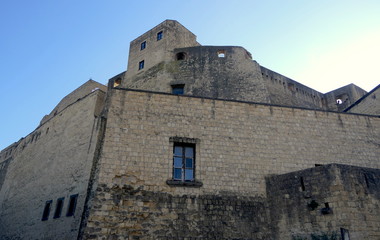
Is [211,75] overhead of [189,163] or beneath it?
overhead

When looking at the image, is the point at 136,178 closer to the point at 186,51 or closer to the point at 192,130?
the point at 192,130

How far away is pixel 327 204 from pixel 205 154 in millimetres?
4038

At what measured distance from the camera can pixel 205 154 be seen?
34.8ft

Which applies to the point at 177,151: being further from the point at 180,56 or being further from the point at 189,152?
the point at 180,56

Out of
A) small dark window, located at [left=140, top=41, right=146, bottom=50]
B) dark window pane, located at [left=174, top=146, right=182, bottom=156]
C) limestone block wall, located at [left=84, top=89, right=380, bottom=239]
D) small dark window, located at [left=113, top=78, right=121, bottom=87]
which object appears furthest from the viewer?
small dark window, located at [left=113, top=78, right=121, bottom=87]

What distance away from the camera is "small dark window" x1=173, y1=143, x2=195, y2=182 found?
10234mm

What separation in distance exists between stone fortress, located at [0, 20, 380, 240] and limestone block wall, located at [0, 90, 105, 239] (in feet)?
0.24

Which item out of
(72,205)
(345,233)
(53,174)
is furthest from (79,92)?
(345,233)

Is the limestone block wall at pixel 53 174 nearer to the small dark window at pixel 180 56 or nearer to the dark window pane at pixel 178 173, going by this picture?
the dark window pane at pixel 178 173

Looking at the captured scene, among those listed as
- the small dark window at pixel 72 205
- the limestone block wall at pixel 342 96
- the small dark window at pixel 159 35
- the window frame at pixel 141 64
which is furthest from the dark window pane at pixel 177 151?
the limestone block wall at pixel 342 96

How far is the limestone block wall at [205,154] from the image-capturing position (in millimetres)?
9320

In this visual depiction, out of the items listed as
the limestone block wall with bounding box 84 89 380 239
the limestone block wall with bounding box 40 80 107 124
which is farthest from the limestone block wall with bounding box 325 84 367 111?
the limestone block wall with bounding box 40 80 107 124

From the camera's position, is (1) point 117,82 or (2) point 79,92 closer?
(1) point 117,82

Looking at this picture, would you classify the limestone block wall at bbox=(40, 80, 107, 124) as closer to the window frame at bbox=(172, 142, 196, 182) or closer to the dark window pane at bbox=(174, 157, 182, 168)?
the window frame at bbox=(172, 142, 196, 182)
